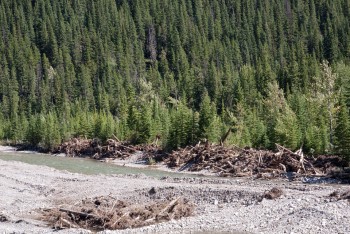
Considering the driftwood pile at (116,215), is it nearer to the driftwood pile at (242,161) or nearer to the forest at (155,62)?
the driftwood pile at (242,161)

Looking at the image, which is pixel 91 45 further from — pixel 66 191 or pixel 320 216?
pixel 320 216

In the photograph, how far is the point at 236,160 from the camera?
132 ft

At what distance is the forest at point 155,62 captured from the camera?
313 ft

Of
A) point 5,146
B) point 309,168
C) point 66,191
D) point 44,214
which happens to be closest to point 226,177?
point 309,168

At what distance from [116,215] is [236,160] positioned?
1930 cm

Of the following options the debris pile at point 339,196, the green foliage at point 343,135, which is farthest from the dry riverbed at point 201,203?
the green foliage at point 343,135

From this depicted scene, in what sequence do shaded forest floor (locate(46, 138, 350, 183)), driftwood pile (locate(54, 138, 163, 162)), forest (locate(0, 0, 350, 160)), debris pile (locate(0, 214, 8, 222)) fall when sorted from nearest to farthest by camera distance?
debris pile (locate(0, 214, 8, 222)), shaded forest floor (locate(46, 138, 350, 183)), driftwood pile (locate(54, 138, 163, 162)), forest (locate(0, 0, 350, 160))

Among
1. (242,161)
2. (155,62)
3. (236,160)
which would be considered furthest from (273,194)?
(155,62)

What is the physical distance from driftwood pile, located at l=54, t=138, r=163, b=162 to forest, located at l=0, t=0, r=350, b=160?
3.57 m

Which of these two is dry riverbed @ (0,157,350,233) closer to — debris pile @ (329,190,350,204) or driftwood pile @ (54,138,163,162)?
debris pile @ (329,190,350,204)

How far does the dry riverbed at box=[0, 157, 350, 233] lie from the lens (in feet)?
67.5

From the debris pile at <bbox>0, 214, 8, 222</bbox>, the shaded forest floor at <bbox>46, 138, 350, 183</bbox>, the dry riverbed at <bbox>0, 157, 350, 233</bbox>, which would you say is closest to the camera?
the dry riverbed at <bbox>0, 157, 350, 233</bbox>

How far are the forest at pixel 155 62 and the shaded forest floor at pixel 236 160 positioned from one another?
12.1 metres

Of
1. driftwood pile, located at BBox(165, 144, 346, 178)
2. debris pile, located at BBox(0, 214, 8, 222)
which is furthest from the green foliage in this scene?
debris pile, located at BBox(0, 214, 8, 222)
